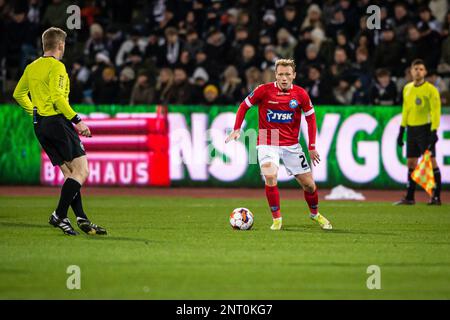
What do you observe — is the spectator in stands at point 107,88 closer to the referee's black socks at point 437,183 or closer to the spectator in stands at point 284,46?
the spectator in stands at point 284,46

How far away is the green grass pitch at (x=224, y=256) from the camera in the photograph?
7820mm

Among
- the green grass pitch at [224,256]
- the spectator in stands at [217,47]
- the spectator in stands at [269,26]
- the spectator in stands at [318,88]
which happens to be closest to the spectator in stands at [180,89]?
the spectator in stands at [217,47]

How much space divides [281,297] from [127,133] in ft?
43.9

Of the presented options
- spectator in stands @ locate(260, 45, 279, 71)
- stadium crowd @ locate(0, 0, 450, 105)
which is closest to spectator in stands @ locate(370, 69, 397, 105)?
stadium crowd @ locate(0, 0, 450, 105)

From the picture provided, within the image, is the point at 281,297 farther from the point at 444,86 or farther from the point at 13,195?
the point at 444,86

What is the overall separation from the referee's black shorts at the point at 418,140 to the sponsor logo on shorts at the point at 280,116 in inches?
205

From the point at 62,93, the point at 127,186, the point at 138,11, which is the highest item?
the point at 138,11

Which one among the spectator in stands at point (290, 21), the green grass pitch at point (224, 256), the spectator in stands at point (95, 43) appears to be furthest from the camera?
the spectator in stands at point (95, 43)

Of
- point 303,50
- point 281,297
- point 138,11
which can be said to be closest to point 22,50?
point 138,11

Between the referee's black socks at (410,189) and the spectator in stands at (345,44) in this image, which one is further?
the spectator in stands at (345,44)

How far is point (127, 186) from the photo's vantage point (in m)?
20.5

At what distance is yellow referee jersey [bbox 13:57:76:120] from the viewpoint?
11.0 meters

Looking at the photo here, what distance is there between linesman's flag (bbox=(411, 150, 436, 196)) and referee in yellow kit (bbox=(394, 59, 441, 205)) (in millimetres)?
108
